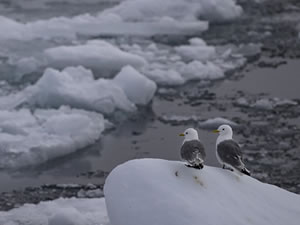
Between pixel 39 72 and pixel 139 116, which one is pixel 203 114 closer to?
pixel 139 116

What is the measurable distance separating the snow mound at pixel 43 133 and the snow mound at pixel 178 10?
288 inches

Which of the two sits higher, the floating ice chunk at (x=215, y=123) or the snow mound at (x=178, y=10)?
the snow mound at (x=178, y=10)

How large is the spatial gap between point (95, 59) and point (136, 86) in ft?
6.73

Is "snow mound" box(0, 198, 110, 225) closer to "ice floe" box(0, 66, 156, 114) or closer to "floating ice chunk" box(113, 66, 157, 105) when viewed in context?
"ice floe" box(0, 66, 156, 114)

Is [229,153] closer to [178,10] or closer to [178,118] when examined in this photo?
[178,118]

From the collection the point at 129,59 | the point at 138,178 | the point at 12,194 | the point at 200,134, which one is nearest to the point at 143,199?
the point at 138,178

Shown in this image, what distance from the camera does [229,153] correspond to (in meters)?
5.79

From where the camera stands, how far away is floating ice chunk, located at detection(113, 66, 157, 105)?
11.0m

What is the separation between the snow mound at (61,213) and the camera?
6.79 m

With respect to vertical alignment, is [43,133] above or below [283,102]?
below

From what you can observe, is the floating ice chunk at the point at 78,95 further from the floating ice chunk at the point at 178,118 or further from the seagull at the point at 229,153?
the seagull at the point at 229,153

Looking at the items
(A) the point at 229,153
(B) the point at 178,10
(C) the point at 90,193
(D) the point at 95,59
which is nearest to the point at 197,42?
(D) the point at 95,59

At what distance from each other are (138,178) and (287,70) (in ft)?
27.9

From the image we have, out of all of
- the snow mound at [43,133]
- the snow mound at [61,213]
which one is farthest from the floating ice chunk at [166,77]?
the snow mound at [61,213]
